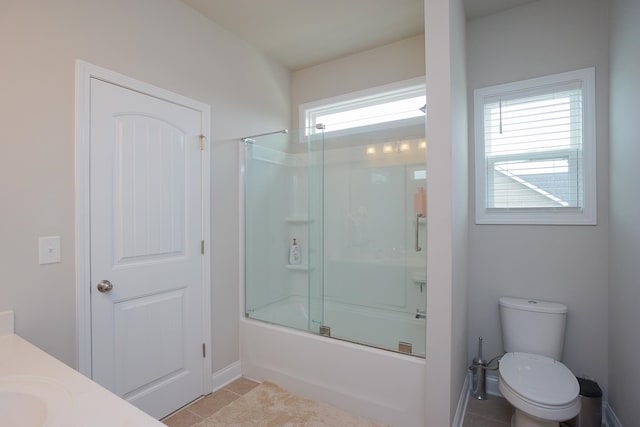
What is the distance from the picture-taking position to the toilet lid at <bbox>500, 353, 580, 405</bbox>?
1.65 m

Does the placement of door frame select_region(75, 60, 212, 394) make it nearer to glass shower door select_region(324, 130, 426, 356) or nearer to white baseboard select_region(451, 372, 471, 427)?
glass shower door select_region(324, 130, 426, 356)

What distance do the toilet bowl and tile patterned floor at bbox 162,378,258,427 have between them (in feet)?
5.73

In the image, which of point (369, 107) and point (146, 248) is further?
point (369, 107)

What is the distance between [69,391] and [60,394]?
2 centimetres

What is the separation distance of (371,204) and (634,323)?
1699 mm

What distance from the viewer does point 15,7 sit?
1496mm

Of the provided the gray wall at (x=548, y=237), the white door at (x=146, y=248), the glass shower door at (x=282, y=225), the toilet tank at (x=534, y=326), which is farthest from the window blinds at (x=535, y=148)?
the white door at (x=146, y=248)

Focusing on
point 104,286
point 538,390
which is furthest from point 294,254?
point 538,390

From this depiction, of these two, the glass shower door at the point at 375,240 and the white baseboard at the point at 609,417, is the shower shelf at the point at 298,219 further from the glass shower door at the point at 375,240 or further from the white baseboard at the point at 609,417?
the white baseboard at the point at 609,417

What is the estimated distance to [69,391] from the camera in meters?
0.90

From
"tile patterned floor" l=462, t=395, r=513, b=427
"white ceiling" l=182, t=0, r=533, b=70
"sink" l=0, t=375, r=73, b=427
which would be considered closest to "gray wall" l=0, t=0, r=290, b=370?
"white ceiling" l=182, t=0, r=533, b=70

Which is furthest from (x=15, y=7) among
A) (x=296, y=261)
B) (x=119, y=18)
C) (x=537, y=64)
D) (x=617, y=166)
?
(x=617, y=166)

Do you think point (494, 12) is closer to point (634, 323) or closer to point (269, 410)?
point (634, 323)

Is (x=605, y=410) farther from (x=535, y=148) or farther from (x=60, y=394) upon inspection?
(x=60, y=394)
